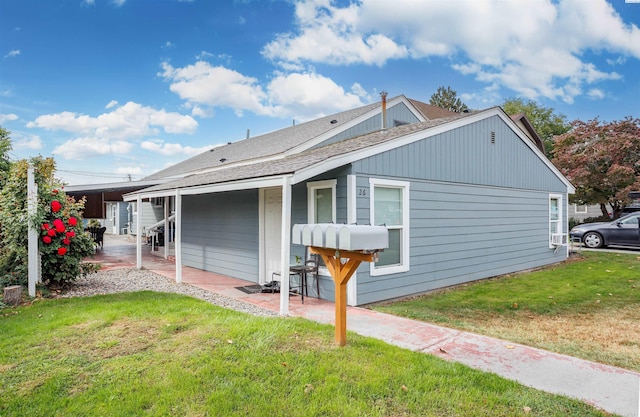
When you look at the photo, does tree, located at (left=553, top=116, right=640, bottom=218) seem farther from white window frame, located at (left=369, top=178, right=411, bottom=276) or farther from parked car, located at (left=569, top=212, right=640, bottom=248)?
white window frame, located at (left=369, top=178, right=411, bottom=276)

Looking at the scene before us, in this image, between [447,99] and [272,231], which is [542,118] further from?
[272,231]

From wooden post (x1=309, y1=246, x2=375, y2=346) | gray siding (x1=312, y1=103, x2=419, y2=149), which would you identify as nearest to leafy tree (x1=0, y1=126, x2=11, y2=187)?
gray siding (x1=312, y1=103, x2=419, y2=149)

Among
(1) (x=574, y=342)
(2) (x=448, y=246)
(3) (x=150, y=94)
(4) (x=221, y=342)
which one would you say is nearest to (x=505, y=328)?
(1) (x=574, y=342)

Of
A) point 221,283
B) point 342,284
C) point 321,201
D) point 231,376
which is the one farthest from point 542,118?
point 231,376

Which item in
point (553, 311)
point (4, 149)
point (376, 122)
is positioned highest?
point (376, 122)

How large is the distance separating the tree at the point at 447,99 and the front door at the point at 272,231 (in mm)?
32637

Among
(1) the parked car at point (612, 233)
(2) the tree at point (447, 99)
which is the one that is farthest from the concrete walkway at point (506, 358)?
(2) the tree at point (447, 99)

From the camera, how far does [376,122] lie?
38.2 ft

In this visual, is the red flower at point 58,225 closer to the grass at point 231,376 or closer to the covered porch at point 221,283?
the covered porch at point 221,283

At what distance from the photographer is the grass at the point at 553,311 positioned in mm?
4355

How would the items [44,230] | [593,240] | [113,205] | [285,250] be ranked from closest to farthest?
1. [285,250]
2. [44,230]
3. [593,240]
4. [113,205]

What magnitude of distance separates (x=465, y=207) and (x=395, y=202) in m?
2.38

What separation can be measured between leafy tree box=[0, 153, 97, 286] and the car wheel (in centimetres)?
1773

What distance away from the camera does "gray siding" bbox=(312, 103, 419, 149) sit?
427 inches
